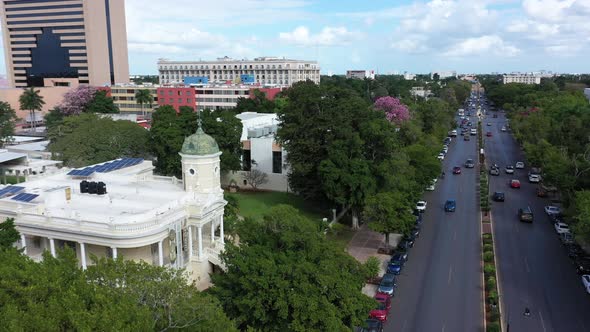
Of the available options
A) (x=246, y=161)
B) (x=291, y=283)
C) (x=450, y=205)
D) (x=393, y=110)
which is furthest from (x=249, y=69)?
(x=291, y=283)

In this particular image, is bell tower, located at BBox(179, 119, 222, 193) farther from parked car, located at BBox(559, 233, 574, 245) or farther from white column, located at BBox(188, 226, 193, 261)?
parked car, located at BBox(559, 233, 574, 245)

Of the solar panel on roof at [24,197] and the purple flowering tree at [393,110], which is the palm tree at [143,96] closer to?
the purple flowering tree at [393,110]

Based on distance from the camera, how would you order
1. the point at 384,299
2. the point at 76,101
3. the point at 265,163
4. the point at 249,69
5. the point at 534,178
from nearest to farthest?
the point at 384,299 → the point at 265,163 → the point at 534,178 → the point at 76,101 → the point at 249,69

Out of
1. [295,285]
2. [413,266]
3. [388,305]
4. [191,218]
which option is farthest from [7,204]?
[413,266]

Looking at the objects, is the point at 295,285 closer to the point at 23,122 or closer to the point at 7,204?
the point at 7,204

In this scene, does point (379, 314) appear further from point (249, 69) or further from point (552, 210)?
point (249, 69)

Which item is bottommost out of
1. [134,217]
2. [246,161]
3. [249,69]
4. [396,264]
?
[396,264]
